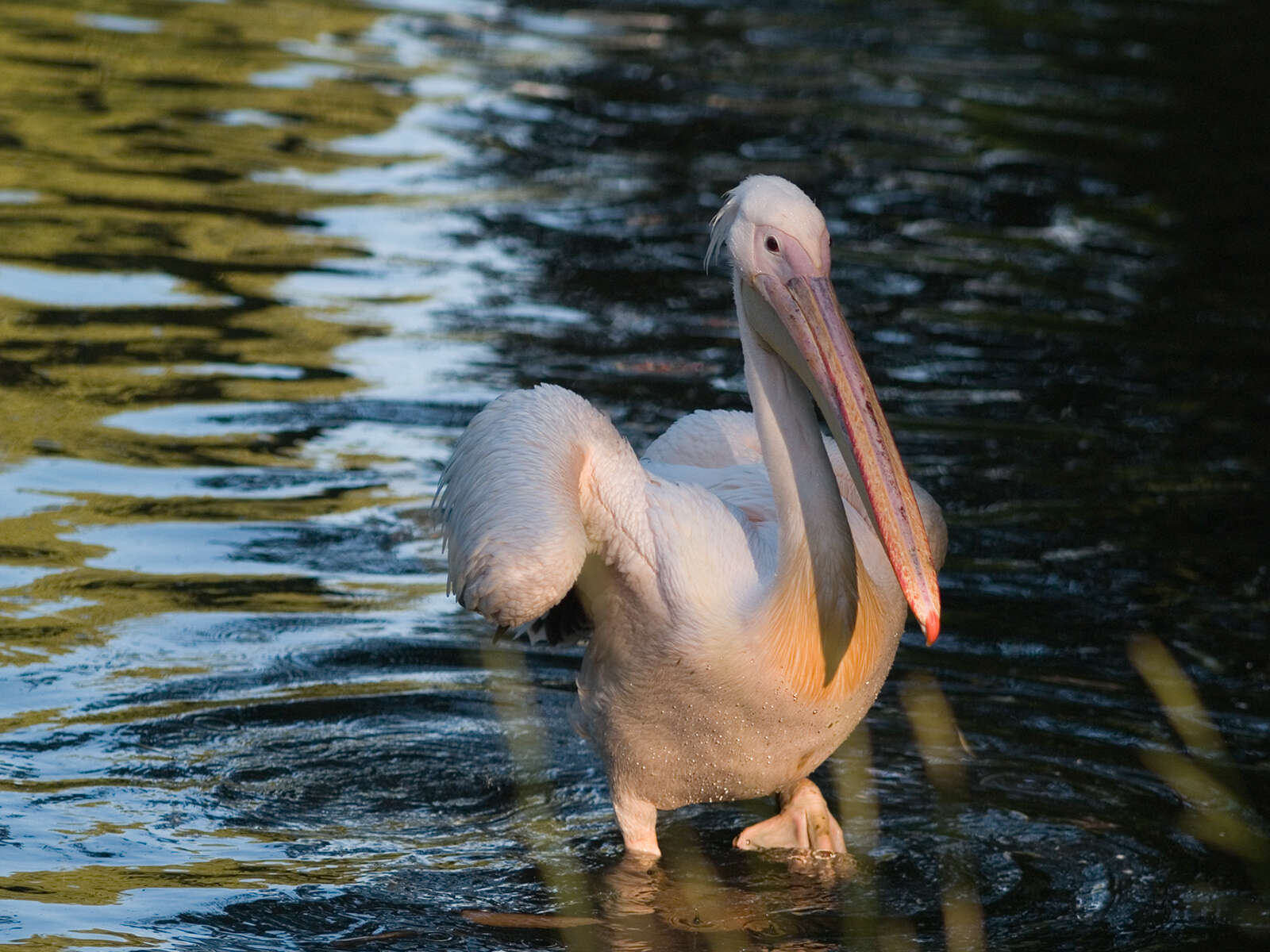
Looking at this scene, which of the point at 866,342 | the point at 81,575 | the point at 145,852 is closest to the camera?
the point at 145,852

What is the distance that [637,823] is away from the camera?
4535mm

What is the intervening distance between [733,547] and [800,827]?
Result: 0.83m

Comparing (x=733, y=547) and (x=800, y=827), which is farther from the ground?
(x=733, y=547)

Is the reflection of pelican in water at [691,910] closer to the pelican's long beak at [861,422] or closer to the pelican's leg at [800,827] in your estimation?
the pelican's leg at [800,827]

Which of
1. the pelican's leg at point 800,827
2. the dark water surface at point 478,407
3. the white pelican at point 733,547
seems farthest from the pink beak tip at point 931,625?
the pelican's leg at point 800,827

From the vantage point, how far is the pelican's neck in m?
4.12

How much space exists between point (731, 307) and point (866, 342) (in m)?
0.71

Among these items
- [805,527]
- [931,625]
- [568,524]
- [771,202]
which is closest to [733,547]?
[805,527]

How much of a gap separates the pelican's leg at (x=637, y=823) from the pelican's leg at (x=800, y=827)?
24 cm

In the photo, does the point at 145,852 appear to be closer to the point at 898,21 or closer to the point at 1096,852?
the point at 1096,852

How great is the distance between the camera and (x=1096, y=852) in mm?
4586

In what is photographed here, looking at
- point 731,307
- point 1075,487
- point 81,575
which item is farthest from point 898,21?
point 81,575

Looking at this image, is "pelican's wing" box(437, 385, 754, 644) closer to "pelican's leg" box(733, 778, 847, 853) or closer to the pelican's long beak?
the pelican's long beak

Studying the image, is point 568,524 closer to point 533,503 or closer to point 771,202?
point 533,503
